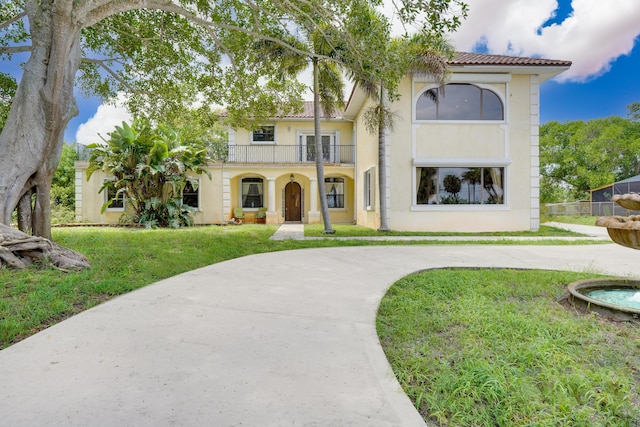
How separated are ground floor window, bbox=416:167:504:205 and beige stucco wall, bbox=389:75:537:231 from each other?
0.24 meters

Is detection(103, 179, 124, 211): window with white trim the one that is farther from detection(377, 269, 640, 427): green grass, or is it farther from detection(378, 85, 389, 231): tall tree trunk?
detection(377, 269, 640, 427): green grass

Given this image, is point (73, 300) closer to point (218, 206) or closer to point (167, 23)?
point (167, 23)

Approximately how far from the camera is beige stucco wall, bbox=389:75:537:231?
43.4ft

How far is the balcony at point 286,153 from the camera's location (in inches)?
766

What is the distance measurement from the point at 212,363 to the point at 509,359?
2.32 metres

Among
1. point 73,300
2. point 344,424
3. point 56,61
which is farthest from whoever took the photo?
point 56,61

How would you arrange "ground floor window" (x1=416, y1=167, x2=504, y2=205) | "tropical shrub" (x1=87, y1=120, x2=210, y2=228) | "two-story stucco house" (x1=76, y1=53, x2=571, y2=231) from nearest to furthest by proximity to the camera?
"two-story stucco house" (x1=76, y1=53, x2=571, y2=231) → "ground floor window" (x1=416, y1=167, x2=504, y2=205) → "tropical shrub" (x1=87, y1=120, x2=210, y2=228)

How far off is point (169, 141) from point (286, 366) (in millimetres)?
16404

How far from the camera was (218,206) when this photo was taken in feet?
61.4

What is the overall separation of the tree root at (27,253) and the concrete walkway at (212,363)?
6.60ft

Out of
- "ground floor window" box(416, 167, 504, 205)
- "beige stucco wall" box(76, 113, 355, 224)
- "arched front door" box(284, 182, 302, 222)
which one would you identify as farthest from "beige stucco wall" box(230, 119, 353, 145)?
"ground floor window" box(416, 167, 504, 205)

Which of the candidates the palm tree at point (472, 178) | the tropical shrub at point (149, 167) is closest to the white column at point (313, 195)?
the tropical shrub at point (149, 167)

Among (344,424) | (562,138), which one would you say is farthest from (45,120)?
(562,138)

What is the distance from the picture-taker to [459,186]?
1350 cm
